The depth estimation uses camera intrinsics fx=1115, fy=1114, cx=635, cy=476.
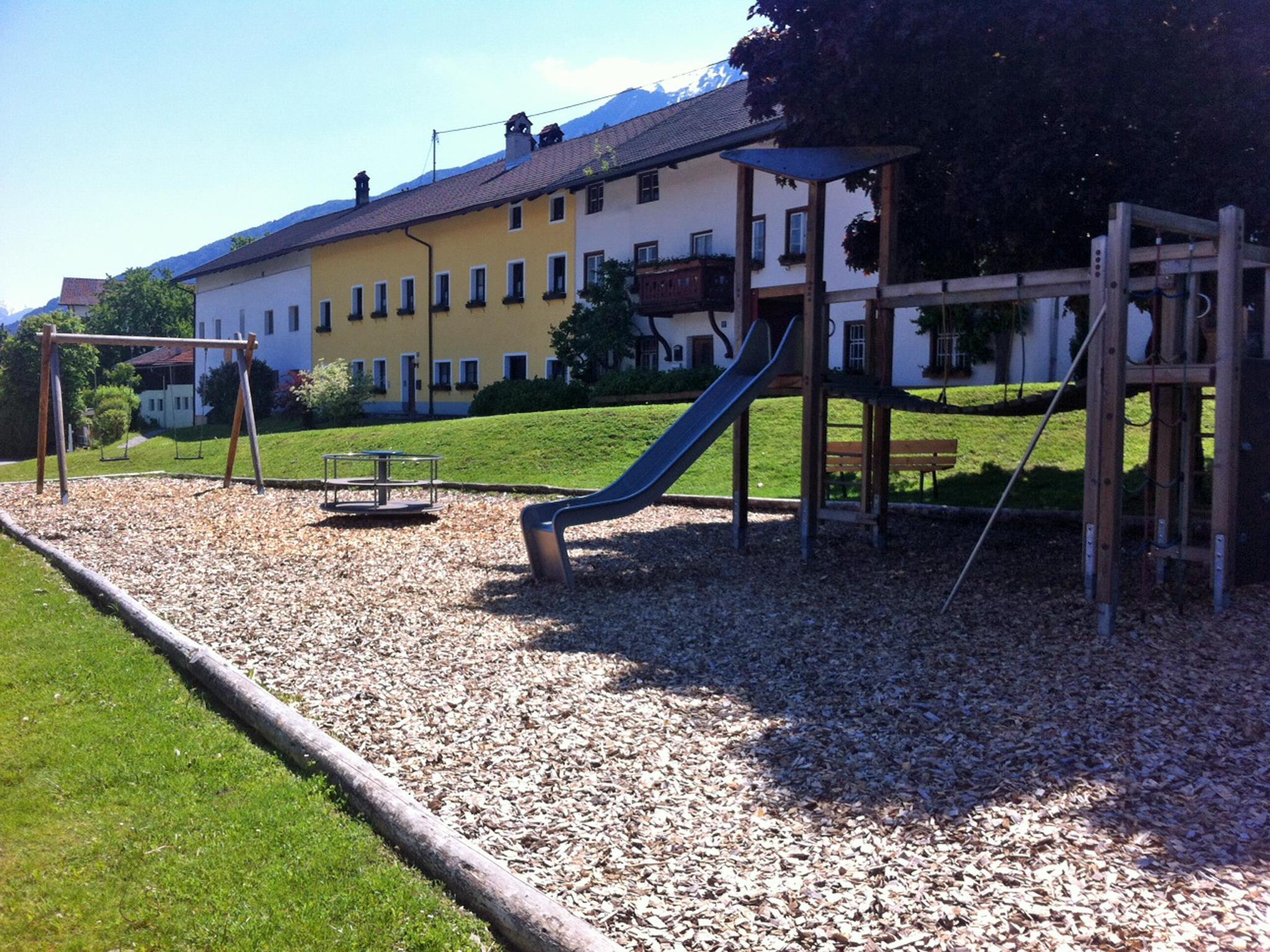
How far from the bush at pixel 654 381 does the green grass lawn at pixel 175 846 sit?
21.2 meters

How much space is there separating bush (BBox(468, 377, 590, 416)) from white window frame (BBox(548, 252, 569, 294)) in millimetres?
3324

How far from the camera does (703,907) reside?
134 inches

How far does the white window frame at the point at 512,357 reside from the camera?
36.9m

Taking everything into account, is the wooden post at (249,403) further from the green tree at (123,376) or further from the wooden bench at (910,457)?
the green tree at (123,376)

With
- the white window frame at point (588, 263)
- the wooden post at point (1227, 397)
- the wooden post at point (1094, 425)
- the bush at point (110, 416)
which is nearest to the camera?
the wooden post at point (1094, 425)

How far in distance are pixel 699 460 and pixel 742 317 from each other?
6.79 m

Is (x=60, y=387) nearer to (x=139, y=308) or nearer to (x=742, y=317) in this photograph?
(x=742, y=317)

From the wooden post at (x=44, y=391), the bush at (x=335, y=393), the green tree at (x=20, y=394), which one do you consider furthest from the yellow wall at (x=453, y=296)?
the wooden post at (x=44, y=391)

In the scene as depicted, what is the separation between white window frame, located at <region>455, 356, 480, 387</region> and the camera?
1543 inches

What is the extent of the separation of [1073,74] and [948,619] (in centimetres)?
525

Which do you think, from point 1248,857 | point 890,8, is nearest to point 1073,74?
point 890,8

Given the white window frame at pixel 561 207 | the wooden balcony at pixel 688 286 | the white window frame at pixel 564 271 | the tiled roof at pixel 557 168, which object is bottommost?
the wooden balcony at pixel 688 286

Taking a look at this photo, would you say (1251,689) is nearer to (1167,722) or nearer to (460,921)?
(1167,722)

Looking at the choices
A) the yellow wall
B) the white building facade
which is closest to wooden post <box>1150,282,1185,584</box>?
the white building facade
